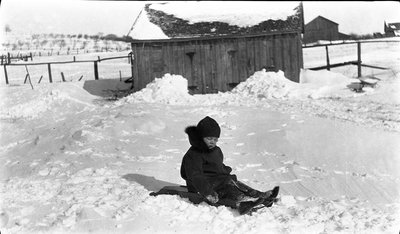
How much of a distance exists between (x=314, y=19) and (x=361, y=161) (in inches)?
1943

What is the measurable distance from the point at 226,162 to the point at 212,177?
10.4 ft

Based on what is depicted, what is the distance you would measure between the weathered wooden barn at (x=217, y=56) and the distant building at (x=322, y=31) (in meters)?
34.0

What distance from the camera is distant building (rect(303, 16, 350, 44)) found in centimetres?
5322

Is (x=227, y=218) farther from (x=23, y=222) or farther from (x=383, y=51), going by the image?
(x=383, y=51)

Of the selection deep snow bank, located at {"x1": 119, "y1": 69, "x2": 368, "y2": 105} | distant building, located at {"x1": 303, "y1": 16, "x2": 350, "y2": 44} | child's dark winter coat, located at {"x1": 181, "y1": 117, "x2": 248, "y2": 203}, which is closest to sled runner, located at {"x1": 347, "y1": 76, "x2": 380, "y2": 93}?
deep snow bank, located at {"x1": 119, "y1": 69, "x2": 368, "y2": 105}

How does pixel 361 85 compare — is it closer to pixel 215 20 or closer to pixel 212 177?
pixel 215 20

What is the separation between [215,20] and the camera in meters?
21.4

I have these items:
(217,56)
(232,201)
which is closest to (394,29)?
(217,56)

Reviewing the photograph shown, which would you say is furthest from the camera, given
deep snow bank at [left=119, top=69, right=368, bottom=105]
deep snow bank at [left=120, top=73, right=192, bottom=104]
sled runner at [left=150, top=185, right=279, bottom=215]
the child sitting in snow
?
deep snow bank at [left=120, top=73, right=192, bottom=104]

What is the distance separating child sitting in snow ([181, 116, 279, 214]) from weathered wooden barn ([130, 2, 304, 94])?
1455 centimetres

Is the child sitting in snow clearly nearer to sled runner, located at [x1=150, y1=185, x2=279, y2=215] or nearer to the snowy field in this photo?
sled runner, located at [x1=150, y1=185, x2=279, y2=215]

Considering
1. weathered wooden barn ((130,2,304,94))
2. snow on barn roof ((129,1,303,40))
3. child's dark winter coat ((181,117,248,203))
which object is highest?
snow on barn roof ((129,1,303,40))

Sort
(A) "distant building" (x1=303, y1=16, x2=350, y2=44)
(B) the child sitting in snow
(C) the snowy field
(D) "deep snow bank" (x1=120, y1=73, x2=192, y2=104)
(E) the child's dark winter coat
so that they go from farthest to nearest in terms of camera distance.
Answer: (A) "distant building" (x1=303, y1=16, x2=350, y2=44), (D) "deep snow bank" (x1=120, y1=73, x2=192, y2=104), (E) the child's dark winter coat, (B) the child sitting in snow, (C) the snowy field

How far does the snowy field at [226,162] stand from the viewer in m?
5.39
